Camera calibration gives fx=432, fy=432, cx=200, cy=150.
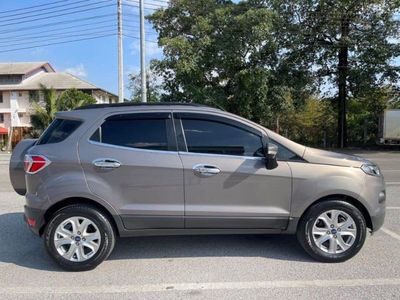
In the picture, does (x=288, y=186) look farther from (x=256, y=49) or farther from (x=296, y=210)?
(x=256, y=49)

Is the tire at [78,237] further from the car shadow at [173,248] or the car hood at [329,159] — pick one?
the car hood at [329,159]

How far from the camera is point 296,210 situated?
4832 mm

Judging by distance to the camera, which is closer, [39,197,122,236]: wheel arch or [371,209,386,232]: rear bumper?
[39,197,122,236]: wheel arch

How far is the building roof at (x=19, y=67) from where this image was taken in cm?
4784

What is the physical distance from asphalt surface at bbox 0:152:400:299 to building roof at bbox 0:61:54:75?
46.6m

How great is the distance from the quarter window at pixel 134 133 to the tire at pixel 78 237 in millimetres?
797

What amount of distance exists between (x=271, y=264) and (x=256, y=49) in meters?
20.2

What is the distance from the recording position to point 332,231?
486cm

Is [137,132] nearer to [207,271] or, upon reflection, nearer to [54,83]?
[207,271]

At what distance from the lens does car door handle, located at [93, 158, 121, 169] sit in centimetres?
466

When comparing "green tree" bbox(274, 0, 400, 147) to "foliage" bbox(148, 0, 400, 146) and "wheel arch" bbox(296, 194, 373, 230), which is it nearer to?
"foliage" bbox(148, 0, 400, 146)

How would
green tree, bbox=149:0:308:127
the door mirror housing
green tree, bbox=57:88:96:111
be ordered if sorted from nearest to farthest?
the door mirror housing < green tree, bbox=149:0:308:127 < green tree, bbox=57:88:96:111

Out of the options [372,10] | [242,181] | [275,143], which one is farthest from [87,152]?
[372,10]

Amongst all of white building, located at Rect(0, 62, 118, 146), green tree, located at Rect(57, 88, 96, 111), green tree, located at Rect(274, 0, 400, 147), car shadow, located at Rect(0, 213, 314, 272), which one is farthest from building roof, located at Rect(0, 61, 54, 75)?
car shadow, located at Rect(0, 213, 314, 272)
